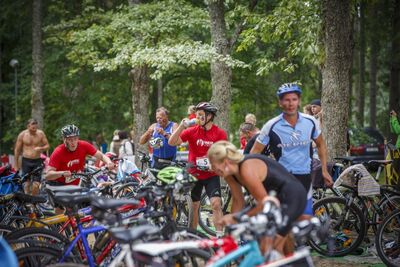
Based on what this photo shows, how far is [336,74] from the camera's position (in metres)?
9.98

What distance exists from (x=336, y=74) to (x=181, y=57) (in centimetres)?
638

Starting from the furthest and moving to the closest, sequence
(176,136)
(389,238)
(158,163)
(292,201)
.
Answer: (158,163)
(176,136)
(389,238)
(292,201)

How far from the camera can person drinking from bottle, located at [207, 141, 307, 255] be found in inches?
200

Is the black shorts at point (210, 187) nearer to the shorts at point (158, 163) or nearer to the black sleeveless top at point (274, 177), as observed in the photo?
the shorts at point (158, 163)

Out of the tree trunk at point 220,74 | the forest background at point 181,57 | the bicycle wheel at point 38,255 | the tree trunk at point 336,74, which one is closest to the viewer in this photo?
the bicycle wheel at point 38,255

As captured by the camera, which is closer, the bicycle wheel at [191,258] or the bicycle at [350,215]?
the bicycle wheel at [191,258]

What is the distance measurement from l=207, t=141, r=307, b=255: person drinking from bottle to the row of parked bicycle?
0.89 feet

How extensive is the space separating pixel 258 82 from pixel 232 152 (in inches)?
739

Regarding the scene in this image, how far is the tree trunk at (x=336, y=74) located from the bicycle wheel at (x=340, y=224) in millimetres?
2010

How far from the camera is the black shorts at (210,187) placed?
27.3 feet

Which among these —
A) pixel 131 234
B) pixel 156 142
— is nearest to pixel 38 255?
pixel 131 234

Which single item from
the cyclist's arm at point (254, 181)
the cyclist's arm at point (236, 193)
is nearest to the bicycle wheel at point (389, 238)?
the cyclist's arm at point (236, 193)

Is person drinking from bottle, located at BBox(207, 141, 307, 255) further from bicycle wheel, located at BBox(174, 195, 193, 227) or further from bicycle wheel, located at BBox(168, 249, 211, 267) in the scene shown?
bicycle wheel, located at BBox(174, 195, 193, 227)

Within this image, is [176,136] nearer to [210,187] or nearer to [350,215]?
[210,187]
